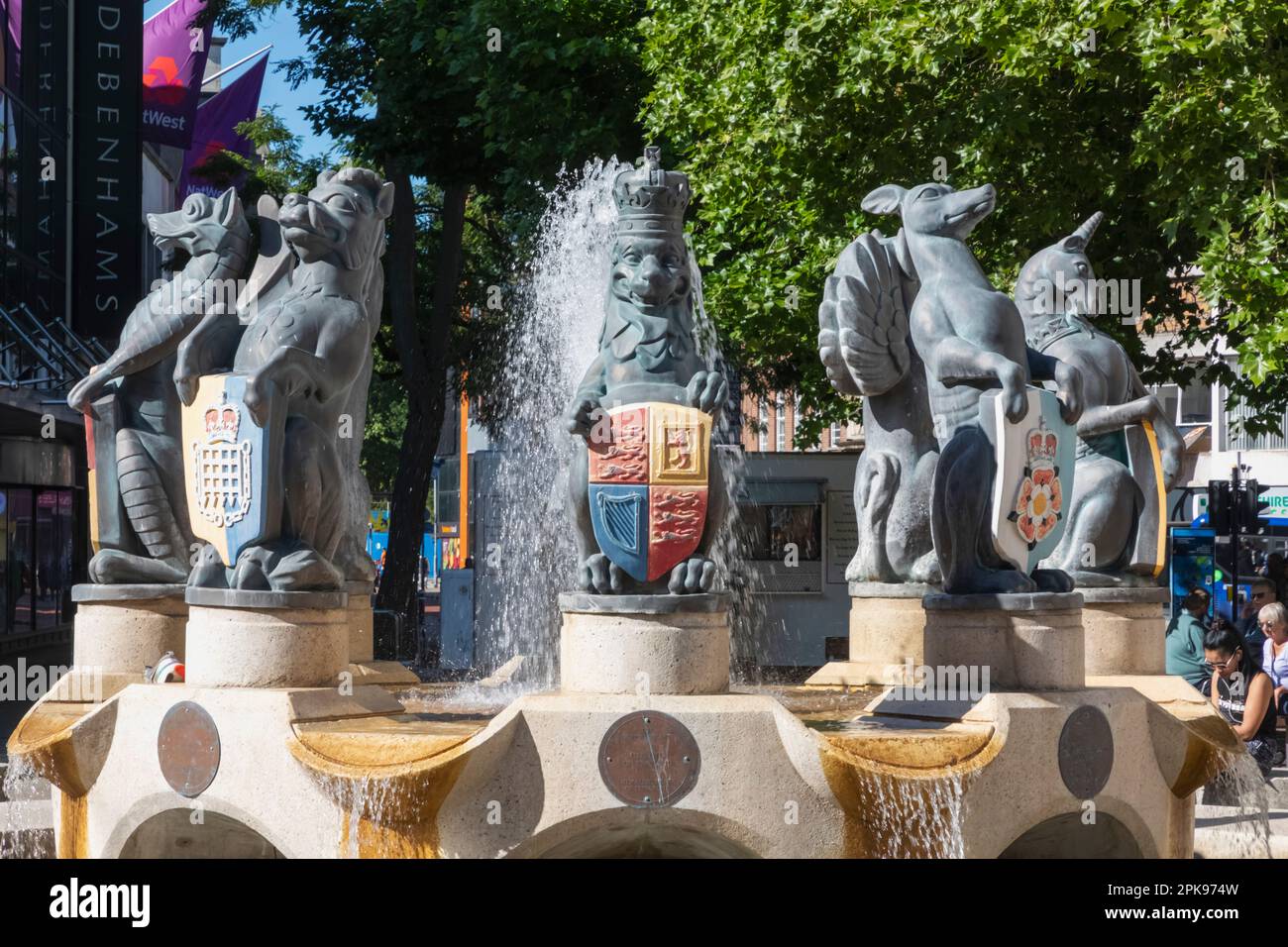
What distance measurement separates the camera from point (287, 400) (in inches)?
313

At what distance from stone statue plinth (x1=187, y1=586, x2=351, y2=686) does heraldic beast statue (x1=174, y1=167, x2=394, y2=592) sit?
0.30 feet

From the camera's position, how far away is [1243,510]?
17.0 m

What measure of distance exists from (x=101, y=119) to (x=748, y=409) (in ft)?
61.8

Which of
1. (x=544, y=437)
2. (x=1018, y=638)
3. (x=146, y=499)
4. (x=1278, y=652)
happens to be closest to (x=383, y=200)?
(x=146, y=499)

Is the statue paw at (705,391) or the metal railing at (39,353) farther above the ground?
the metal railing at (39,353)

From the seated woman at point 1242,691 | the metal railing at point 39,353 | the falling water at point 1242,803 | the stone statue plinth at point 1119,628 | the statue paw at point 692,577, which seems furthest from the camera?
the metal railing at point 39,353

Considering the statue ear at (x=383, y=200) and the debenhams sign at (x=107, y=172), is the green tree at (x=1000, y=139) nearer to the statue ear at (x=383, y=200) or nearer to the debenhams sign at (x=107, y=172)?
the statue ear at (x=383, y=200)

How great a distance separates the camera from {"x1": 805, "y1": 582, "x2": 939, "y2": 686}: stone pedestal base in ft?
34.1

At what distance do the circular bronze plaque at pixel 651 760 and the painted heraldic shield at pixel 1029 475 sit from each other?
1863mm

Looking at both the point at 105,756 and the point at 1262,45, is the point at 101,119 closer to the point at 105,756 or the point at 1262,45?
the point at 1262,45

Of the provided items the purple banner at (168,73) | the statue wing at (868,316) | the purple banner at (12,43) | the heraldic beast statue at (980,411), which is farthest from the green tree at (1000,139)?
the purple banner at (168,73)

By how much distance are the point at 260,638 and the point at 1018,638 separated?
3290 millimetres

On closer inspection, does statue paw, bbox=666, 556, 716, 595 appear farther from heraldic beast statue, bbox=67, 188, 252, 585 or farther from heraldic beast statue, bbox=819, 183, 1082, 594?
heraldic beast statue, bbox=67, 188, 252, 585

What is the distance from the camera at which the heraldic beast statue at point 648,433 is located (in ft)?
24.2
